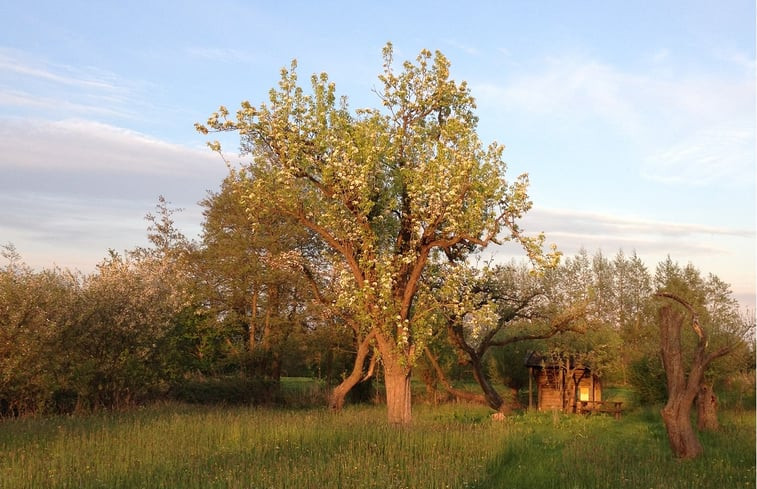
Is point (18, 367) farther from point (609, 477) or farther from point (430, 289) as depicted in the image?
point (609, 477)

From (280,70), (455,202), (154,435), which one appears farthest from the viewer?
(280,70)

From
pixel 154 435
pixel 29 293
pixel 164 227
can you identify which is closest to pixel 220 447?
pixel 154 435

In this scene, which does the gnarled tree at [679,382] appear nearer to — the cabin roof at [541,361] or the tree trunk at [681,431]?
the tree trunk at [681,431]

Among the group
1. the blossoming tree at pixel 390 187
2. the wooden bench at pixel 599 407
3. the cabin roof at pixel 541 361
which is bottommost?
the wooden bench at pixel 599 407

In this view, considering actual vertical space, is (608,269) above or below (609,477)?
above

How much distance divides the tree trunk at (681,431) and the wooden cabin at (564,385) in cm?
1944

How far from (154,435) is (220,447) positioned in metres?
2.56

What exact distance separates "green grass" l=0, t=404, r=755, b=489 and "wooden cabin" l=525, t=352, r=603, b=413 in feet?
54.9

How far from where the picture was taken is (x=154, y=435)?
59.8 ft

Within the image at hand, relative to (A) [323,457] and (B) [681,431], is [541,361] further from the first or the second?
(A) [323,457]

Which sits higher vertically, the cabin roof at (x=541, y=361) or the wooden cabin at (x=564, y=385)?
the cabin roof at (x=541, y=361)

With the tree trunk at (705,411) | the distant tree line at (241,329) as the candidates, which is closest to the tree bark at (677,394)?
the distant tree line at (241,329)

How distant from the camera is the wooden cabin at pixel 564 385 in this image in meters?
40.2

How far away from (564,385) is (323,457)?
3028 cm
